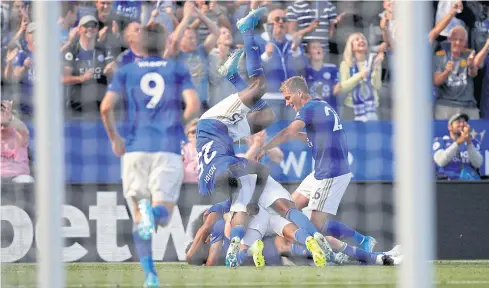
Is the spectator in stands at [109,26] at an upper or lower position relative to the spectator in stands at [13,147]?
upper

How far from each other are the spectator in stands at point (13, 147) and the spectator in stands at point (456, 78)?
3488mm

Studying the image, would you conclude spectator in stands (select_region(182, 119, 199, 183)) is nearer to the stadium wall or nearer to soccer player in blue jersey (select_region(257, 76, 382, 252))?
the stadium wall

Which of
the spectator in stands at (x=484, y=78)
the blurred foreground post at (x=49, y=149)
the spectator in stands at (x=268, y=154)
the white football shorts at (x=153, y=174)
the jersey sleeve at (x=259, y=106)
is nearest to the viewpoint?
the blurred foreground post at (x=49, y=149)

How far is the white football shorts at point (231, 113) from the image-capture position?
8508 millimetres

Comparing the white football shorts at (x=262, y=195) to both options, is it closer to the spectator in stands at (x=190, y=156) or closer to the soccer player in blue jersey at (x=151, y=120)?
the soccer player in blue jersey at (x=151, y=120)

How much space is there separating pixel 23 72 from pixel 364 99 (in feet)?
9.14

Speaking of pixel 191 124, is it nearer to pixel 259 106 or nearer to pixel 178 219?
pixel 178 219

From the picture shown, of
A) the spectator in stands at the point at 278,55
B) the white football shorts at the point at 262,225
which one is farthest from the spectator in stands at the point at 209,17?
the white football shorts at the point at 262,225

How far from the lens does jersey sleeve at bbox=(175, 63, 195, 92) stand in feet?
26.9

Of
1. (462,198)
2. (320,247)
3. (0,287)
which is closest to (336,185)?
(320,247)

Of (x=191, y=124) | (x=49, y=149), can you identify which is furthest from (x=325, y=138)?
(x=49, y=149)

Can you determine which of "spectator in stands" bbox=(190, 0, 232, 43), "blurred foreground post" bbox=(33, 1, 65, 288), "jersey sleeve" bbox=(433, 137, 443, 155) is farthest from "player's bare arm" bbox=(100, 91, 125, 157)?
"blurred foreground post" bbox=(33, 1, 65, 288)

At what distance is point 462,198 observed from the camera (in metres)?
9.49

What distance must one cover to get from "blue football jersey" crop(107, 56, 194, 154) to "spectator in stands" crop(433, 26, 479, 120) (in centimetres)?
266
